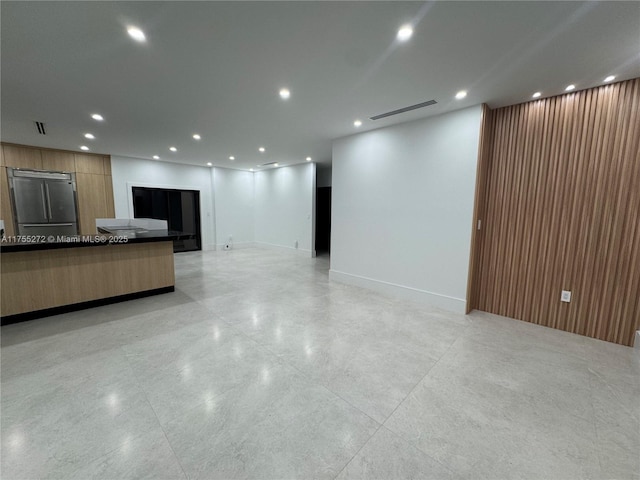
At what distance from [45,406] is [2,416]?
20cm

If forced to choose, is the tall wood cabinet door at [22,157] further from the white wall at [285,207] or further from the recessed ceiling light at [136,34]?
the recessed ceiling light at [136,34]

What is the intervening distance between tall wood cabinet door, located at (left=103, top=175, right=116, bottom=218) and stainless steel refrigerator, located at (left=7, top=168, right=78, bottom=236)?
591 mm

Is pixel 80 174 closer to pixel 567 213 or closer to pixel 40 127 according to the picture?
pixel 40 127

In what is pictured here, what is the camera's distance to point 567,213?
2971 millimetres

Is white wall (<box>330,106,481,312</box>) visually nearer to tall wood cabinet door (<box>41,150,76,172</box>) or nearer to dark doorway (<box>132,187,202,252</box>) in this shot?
dark doorway (<box>132,187,202,252</box>)

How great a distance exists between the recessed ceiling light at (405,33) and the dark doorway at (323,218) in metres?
6.52

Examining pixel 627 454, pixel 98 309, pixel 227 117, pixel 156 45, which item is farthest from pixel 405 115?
pixel 98 309

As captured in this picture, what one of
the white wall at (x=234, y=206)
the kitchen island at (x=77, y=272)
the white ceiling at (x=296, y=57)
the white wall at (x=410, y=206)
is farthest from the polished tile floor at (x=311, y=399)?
the white wall at (x=234, y=206)

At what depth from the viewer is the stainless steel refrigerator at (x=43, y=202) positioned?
547 centimetres

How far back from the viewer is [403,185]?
12.9 ft

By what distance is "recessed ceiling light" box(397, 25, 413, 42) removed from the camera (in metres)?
1.86

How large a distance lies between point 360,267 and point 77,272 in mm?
4295

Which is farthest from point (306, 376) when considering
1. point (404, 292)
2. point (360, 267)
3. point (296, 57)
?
point (296, 57)

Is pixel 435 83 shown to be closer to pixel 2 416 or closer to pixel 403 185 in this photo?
pixel 403 185
